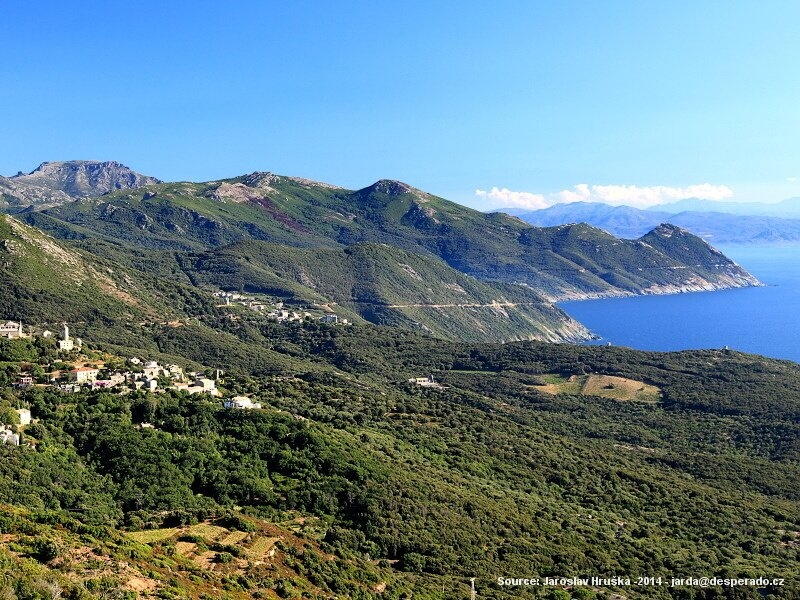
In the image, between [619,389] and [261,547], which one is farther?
[619,389]

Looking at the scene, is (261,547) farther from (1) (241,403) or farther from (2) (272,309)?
(2) (272,309)

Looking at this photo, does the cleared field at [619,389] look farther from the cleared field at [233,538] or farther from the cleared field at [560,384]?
the cleared field at [233,538]

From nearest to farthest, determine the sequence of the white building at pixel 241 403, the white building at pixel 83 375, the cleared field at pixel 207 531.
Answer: the cleared field at pixel 207 531 → the white building at pixel 241 403 → the white building at pixel 83 375

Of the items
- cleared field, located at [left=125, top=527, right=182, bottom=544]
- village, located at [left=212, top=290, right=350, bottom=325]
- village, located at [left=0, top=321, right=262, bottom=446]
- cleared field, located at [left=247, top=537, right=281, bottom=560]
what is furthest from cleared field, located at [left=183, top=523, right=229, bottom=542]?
village, located at [left=212, top=290, right=350, bottom=325]

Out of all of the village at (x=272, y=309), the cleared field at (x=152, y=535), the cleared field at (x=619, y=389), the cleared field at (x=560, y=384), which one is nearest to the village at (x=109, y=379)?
the cleared field at (x=152, y=535)

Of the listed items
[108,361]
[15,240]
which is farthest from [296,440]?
[15,240]

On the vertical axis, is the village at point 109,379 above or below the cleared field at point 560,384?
above

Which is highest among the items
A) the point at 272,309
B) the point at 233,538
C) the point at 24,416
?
the point at 272,309

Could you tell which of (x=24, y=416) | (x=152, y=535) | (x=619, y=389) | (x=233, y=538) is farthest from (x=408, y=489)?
(x=619, y=389)

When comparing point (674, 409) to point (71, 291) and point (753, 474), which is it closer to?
point (753, 474)

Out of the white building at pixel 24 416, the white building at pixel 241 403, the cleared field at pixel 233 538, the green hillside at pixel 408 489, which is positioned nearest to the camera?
the cleared field at pixel 233 538
